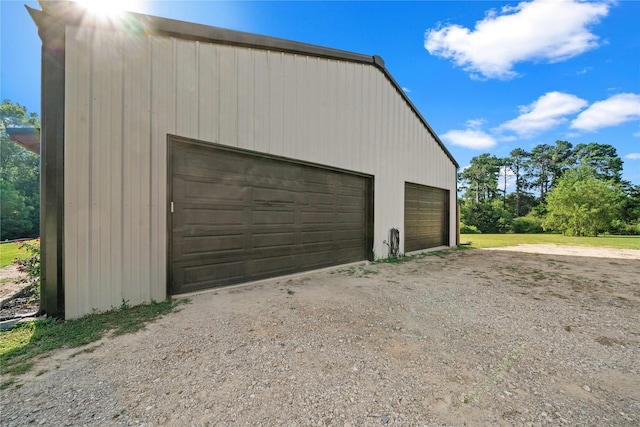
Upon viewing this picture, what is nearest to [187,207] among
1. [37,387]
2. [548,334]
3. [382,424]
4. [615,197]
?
[37,387]

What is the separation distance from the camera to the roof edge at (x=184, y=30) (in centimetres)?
279

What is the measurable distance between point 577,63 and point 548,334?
1324 cm

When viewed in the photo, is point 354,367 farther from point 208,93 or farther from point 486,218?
point 486,218

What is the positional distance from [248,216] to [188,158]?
4.10 ft

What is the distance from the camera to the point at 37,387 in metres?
1.64

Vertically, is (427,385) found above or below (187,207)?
below

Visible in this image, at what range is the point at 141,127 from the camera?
10.4 feet

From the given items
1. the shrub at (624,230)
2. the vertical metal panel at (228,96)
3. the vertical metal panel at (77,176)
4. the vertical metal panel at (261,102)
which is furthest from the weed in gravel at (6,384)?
the shrub at (624,230)

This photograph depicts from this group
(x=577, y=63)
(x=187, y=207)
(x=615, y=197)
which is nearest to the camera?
(x=187, y=207)

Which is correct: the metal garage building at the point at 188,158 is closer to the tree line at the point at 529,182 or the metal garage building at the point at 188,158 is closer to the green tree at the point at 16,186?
the green tree at the point at 16,186

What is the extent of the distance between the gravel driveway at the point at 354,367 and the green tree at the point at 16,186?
20190 mm

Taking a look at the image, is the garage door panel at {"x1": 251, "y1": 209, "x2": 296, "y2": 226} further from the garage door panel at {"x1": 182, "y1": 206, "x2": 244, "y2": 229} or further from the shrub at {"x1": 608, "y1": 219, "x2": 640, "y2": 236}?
the shrub at {"x1": 608, "y1": 219, "x2": 640, "y2": 236}

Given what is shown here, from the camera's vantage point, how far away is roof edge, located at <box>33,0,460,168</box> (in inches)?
110

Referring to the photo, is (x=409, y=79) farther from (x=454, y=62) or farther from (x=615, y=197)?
(x=615, y=197)
